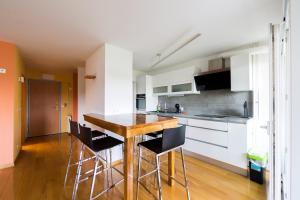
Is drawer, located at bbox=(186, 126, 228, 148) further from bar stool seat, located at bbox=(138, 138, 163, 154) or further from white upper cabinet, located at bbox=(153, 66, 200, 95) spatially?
bar stool seat, located at bbox=(138, 138, 163, 154)

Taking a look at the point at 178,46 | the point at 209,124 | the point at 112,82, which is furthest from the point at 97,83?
the point at 209,124

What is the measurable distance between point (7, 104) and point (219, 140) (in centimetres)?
394

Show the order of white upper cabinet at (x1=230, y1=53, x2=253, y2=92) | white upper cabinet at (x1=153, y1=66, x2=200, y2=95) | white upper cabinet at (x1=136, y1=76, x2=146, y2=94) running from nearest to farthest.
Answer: white upper cabinet at (x1=230, y1=53, x2=253, y2=92) < white upper cabinet at (x1=153, y1=66, x2=200, y2=95) < white upper cabinet at (x1=136, y1=76, x2=146, y2=94)

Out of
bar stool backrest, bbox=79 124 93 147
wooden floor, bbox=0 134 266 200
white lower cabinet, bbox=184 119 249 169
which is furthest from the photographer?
white lower cabinet, bbox=184 119 249 169

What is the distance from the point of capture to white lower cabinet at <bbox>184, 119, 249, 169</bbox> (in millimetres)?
2207

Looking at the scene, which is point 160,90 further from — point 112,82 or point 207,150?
point 207,150

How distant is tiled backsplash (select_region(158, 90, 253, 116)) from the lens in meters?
Result: 2.75

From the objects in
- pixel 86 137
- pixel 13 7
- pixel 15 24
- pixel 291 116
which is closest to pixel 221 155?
pixel 291 116

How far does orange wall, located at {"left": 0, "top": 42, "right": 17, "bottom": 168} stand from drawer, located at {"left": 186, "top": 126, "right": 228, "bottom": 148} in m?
3.47

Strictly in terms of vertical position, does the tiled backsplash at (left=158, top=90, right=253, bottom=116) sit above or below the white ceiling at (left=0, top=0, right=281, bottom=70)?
below

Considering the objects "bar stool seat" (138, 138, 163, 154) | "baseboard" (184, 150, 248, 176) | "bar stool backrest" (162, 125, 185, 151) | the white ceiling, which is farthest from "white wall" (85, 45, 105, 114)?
"baseboard" (184, 150, 248, 176)

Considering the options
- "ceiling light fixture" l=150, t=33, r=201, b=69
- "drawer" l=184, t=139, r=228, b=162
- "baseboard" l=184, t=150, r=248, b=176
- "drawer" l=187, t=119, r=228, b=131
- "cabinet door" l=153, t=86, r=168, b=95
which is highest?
"ceiling light fixture" l=150, t=33, r=201, b=69

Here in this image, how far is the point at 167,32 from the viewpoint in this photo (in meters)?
2.18

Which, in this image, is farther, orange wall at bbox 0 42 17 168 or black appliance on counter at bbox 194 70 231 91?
black appliance on counter at bbox 194 70 231 91
